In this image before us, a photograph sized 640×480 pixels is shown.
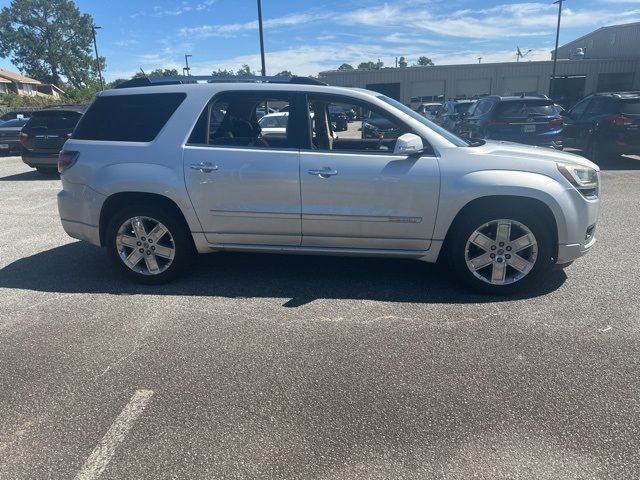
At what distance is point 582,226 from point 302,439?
313 centimetres

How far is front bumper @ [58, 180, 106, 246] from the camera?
15.4 feet

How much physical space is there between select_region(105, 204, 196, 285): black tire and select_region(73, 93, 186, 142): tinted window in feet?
2.26

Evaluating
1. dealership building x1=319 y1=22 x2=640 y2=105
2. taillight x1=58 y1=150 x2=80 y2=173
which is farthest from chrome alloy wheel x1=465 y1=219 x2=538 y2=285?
dealership building x1=319 y1=22 x2=640 y2=105

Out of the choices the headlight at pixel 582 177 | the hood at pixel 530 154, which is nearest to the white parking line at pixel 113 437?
the hood at pixel 530 154

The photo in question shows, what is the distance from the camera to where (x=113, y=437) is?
2643 mm

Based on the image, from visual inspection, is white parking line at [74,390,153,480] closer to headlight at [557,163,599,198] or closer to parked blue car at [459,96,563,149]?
headlight at [557,163,599,198]

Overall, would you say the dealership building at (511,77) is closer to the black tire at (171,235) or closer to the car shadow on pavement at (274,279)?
the car shadow on pavement at (274,279)

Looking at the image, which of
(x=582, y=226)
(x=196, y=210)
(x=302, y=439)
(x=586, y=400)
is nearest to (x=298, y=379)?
(x=302, y=439)

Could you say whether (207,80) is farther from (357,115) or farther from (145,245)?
(145,245)

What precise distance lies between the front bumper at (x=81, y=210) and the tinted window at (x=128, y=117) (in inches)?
21.0

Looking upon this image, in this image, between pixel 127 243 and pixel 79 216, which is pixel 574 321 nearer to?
pixel 127 243

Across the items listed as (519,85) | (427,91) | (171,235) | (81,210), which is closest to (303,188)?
(171,235)

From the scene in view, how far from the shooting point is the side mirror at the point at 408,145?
13.5 ft

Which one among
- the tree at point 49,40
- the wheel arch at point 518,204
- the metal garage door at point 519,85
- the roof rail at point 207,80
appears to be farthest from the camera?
the tree at point 49,40
